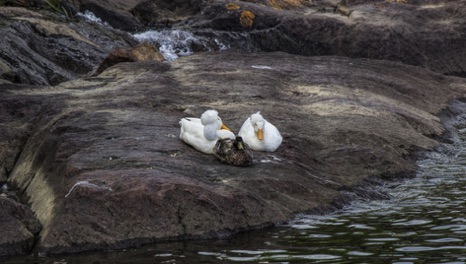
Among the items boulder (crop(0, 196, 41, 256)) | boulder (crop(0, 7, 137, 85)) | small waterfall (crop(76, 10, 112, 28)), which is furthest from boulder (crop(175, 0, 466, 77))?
boulder (crop(0, 196, 41, 256))

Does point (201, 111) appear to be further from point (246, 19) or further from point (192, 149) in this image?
point (246, 19)

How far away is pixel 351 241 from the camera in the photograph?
9.16 meters

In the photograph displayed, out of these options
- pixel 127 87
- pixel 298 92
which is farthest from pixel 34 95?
pixel 298 92

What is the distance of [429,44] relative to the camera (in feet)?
73.6

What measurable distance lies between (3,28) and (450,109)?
27.5ft

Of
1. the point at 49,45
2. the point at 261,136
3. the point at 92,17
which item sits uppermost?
the point at 92,17

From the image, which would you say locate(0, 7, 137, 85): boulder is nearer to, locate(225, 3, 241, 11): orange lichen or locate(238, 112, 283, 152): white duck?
locate(225, 3, 241, 11): orange lichen

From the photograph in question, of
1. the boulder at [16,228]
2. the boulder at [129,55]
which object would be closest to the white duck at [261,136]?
A: the boulder at [16,228]

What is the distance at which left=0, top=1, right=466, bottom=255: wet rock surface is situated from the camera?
372 inches

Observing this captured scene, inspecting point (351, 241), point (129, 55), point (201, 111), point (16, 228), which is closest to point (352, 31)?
point (129, 55)

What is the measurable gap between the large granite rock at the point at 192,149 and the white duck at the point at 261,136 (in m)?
A: 0.12

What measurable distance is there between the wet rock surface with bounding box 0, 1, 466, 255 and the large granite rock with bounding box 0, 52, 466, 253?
0.02 m

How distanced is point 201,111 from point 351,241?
452 cm

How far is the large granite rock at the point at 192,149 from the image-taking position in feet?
30.8
